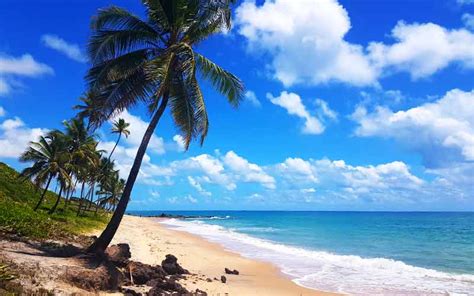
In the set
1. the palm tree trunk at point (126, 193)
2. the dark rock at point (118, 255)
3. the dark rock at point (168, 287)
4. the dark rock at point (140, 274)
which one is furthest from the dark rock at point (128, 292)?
the dark rock at point (118, 255)

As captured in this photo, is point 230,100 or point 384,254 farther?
point 384,254

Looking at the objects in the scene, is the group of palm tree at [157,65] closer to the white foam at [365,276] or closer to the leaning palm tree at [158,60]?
the leaning palm tree at [158,60]

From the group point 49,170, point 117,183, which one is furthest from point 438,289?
point 117,183

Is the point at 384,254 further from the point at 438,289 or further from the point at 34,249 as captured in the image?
the point at 34,249

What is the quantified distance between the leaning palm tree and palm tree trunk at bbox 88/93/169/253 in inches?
1.2

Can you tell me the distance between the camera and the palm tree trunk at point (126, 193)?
39.1ft

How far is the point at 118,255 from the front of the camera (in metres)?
13.0

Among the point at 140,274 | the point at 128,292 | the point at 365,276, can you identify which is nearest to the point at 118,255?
the point at 140,274

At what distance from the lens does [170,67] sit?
40.6 feet

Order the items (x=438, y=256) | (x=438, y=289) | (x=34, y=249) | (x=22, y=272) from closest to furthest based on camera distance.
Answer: (x=22, y=272) → (x=34, y=249) → (x=438, y=289) → (x=438, y=256)

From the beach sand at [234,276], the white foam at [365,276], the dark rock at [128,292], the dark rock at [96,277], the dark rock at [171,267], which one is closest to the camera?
the dark rock at [96,277]

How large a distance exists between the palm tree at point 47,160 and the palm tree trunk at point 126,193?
62.9ft

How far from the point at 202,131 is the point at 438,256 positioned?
22442 mm

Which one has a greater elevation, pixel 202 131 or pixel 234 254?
pixel 202 131
